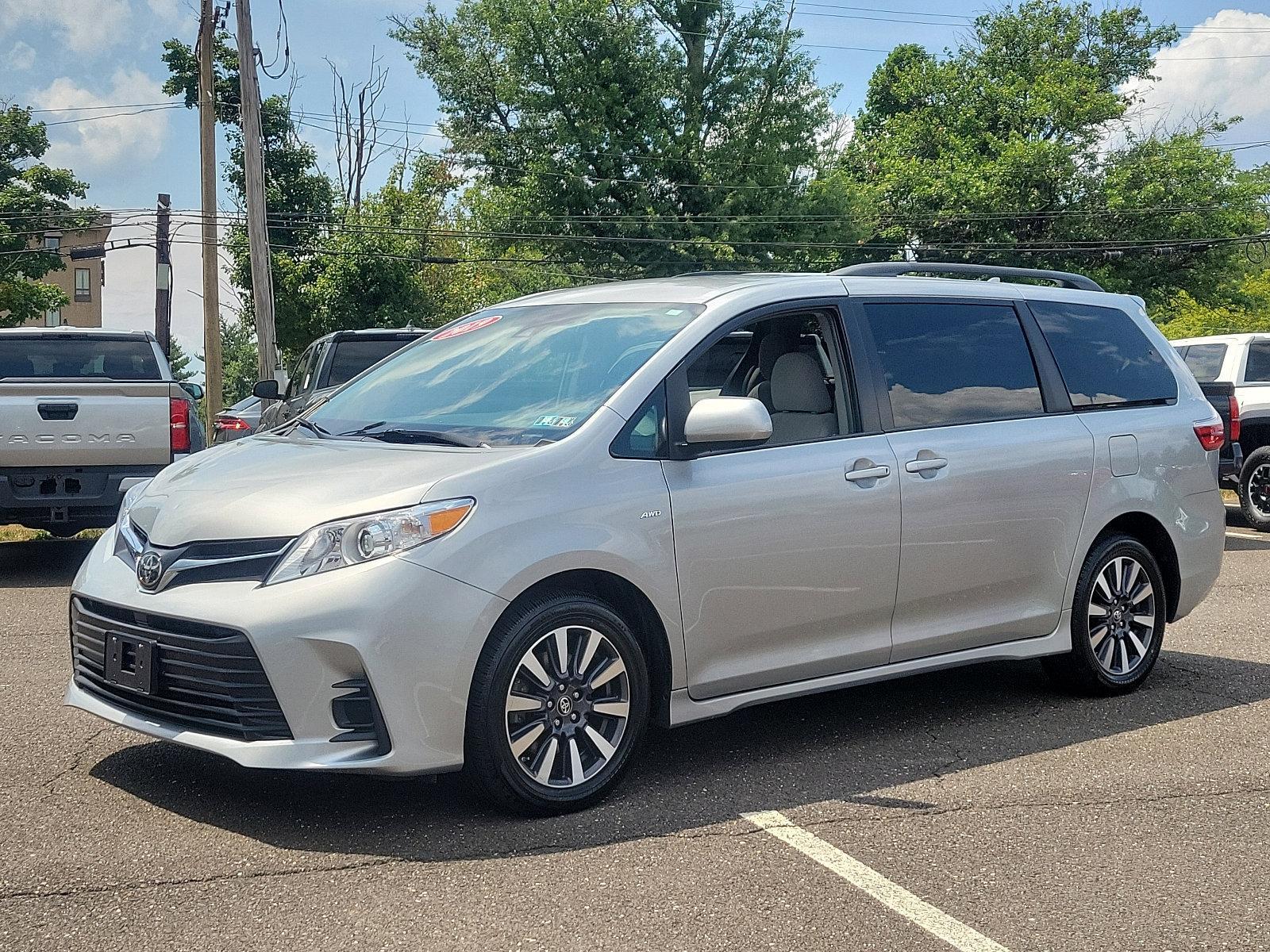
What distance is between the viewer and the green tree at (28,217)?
39.5 metres

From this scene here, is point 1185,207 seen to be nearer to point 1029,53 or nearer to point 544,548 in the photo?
point 1029,53

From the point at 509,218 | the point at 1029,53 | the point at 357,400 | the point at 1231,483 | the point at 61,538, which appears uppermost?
the point at 1029,53

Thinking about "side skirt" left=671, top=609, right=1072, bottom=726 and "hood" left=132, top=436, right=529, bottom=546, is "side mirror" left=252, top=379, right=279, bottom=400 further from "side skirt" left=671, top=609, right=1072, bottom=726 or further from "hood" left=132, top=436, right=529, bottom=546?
"side skirt" left=671, top=609, right=1072, bottom=726

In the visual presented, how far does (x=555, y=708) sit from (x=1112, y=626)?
10.1ft

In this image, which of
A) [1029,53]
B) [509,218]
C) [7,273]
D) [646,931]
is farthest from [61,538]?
[1029,53]

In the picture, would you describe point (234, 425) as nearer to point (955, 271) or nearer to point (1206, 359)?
point (955, 271)

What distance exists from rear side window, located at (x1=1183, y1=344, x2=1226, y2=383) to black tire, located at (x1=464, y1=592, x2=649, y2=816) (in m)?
11.5

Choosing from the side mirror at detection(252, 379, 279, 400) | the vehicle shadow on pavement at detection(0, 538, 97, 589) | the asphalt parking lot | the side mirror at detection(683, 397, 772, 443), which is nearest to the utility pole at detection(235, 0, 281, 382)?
the vehicle shadow on pavement at detection(0, 538, 97, 589)

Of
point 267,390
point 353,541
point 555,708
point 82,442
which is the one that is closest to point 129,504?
point 353,541

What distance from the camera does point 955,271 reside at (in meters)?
6.71

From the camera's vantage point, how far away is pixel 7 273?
39469 mm

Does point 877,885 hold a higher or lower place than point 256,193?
lower

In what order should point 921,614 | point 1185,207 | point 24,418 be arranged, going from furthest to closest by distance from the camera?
point 1185,207 → point 24,418 → point 921,614

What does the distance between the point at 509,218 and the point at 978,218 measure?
49.4 feet
